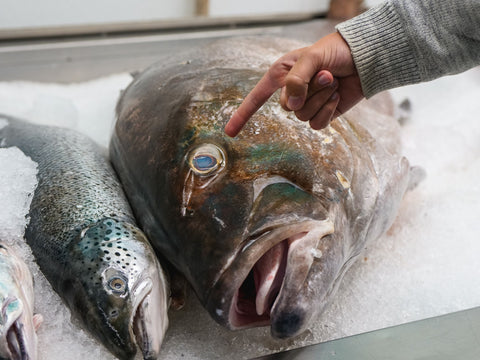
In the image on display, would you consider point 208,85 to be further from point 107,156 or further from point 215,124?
point 107,156

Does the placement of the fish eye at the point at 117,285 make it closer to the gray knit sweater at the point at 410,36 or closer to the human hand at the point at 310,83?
the human hand at the point at 310,83

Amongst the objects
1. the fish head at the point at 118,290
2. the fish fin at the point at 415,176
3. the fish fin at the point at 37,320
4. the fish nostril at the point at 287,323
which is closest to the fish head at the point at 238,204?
the fish nostril at the point at 287,323

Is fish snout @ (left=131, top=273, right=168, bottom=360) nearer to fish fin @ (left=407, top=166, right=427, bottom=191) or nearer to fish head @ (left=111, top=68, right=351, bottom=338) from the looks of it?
fish head @ (left=111, top=68, right=351, bottom=338)

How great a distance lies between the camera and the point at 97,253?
5.15 ft

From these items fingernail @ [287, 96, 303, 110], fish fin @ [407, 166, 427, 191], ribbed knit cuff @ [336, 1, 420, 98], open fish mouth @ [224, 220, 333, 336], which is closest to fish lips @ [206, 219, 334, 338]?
open fish mouth @ [224, 220, 333, 336]

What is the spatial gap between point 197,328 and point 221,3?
2.73m

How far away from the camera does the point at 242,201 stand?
1.45 m

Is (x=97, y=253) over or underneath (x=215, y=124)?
underneath

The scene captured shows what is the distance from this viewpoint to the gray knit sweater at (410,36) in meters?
1.51

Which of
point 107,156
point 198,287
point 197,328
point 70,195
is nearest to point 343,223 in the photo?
point 198,287

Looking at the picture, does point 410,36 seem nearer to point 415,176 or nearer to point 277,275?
point 277,275

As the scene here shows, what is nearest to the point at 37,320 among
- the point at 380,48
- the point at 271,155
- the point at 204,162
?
the point at 204,162

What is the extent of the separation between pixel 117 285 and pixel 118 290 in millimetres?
17

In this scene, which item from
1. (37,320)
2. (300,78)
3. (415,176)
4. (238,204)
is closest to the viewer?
(300,78)
